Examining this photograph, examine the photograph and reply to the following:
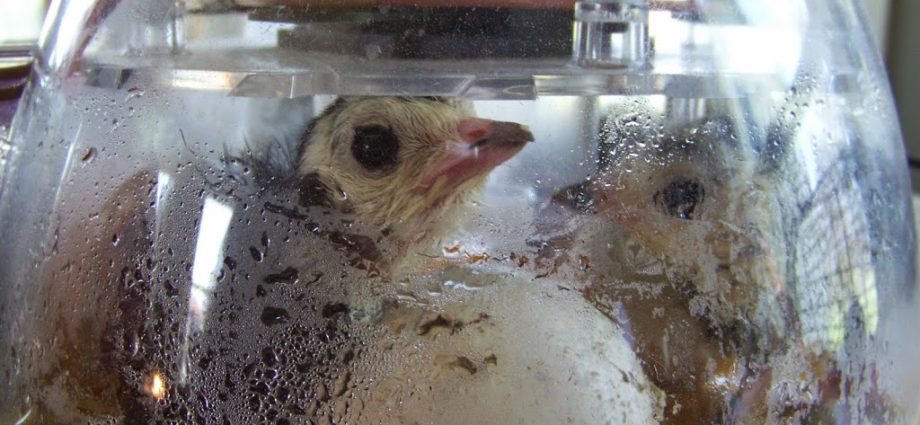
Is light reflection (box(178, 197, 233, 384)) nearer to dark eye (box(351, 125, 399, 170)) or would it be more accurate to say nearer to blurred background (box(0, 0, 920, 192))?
dark eye (box(351, 125, 399, 170))

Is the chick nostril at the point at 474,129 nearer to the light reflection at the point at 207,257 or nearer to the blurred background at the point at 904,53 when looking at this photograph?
the light reflection at the point at 207,257

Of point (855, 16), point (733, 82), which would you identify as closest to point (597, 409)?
point (733, 82)

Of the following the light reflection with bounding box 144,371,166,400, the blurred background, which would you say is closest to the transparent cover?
the light reflection with bounding box 144,371,166,400

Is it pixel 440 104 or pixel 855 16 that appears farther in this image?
pixel 855 16

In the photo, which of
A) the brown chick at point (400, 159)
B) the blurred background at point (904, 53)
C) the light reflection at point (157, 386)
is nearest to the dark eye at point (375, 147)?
the brown chick at point (400, 159)

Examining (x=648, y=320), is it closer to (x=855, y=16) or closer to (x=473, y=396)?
(x=473, y=396)

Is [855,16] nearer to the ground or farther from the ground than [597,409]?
farther from the ground

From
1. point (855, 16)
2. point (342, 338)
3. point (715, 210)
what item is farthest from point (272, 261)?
point (855, 16)
